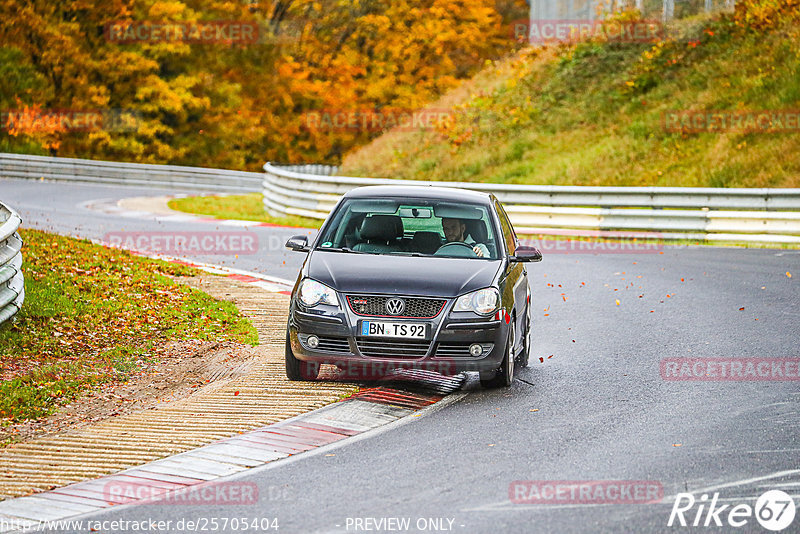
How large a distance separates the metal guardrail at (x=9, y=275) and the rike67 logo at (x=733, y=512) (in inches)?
272

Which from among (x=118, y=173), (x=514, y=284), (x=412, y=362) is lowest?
(x=118, y=173)

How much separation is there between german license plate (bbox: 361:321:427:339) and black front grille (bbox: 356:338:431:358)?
0.05m

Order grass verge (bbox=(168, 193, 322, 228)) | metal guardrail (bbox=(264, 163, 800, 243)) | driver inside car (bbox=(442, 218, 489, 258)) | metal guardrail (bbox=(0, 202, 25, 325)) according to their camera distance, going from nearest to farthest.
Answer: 1. driver inside car (bbox=(442, 218, 489, 258))
2. metal guardrail (bbox=(0, 202, 25, 325))
3. metal guardrail (bbox=(264, 163, 800, 243))
4. grass verge (bbox=(168, 193, 322, 228))

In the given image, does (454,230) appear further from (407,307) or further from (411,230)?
(407,307)

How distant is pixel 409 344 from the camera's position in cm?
895

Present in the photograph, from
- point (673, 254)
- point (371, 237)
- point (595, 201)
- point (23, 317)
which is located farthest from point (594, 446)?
point (595, 201)

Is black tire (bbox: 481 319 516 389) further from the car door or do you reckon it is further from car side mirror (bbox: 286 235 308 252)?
car side mirror (bbox: 286 235 308 252)

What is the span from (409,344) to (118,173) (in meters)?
31.3

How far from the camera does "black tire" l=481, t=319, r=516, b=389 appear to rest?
933cm

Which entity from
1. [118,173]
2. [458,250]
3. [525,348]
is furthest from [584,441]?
[118,173]

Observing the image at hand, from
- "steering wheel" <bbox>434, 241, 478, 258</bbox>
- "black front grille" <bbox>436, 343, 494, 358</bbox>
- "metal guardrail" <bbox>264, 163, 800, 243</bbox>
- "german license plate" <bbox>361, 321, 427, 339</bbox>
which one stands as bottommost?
"metal guardrail" <bbox>264, 163, 800, 243</bbox>

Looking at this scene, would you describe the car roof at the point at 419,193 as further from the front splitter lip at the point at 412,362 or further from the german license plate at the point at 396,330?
the front splitter lip at the point at 412,362

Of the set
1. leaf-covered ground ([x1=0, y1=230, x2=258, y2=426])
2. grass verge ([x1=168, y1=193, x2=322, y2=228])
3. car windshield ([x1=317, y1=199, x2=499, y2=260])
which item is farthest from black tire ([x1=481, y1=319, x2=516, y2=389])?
grass verge ([x1=168, y1=193, x2=322, y2=228])

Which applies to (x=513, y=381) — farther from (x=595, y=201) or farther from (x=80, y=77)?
(x=80, y=77)
